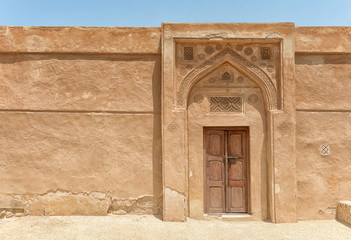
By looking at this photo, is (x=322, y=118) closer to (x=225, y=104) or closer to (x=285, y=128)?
(x=285, y=128)

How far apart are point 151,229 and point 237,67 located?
3.12 metres

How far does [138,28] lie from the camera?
5.06 metres

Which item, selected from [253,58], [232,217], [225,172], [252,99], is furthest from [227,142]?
[253,58]

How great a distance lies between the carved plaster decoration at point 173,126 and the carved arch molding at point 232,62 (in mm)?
310

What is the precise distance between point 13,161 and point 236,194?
4.05m

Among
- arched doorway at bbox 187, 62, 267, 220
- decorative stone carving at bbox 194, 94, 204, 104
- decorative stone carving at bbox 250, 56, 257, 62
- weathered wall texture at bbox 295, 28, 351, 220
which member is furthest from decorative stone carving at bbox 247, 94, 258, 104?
decorative stone carving at bbox 194, 94, 204, 104

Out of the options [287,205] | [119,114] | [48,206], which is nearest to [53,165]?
[48,206]

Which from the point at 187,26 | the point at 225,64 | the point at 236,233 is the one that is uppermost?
the point at 187,26

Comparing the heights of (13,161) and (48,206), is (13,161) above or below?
above

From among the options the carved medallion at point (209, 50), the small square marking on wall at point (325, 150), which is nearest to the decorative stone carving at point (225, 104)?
the carved medallion at point (209, 50)

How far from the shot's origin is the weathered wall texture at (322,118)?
494 centimetres

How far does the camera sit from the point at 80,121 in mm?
4996

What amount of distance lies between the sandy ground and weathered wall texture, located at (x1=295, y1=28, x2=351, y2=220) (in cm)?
52

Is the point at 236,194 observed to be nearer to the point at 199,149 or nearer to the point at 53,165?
the point at 199,149
